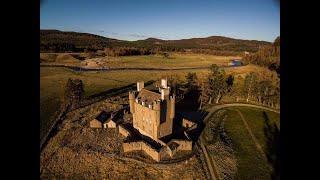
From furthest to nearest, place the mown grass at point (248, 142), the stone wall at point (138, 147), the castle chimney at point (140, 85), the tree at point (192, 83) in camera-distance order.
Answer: the tree at point (192, 83)
the castle chimney at point (140, 85)
the stone wall at point (138, 147)
the mown grass at point (248, 142)

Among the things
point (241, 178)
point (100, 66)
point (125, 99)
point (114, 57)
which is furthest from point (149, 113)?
point (114, 57)

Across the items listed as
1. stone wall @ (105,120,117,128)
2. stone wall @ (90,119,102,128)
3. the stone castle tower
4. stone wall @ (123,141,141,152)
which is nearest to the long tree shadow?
the stone castle tower

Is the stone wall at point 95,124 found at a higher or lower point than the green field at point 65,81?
lower

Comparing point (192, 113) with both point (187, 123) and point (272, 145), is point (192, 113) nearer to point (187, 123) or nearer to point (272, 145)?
point (187, 123)

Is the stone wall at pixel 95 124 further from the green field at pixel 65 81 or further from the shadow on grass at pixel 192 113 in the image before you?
the shadow on grass at pixel 192 113

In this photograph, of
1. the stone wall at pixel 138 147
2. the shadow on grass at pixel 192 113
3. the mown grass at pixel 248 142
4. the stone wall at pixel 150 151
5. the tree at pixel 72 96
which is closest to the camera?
the mown grass at pixel 248 142

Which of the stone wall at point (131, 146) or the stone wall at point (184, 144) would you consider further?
the stone wall at point (184, 144)

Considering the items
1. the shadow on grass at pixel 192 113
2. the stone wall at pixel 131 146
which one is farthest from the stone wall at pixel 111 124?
the shadow on grass at pixel 192 113
